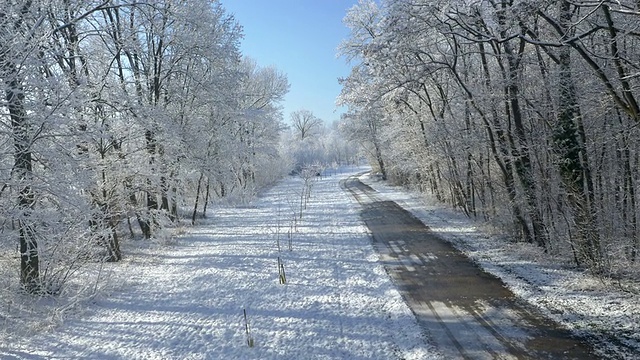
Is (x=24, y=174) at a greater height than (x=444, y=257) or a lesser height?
greater

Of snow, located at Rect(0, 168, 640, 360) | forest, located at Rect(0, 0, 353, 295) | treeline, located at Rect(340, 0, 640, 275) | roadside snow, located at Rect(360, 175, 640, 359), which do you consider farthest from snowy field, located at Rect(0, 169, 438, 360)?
treeline, located at Rect(340, 0, 640, 275)

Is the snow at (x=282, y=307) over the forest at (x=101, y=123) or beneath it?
beneath

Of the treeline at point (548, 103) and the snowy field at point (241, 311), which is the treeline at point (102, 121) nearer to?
the snowy field at point (241, 311)

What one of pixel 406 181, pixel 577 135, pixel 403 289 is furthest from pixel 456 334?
pixel 406 181

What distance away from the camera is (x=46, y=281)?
888cm

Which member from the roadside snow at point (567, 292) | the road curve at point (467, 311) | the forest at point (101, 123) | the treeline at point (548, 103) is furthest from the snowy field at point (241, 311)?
the treeline at point (548, 103)

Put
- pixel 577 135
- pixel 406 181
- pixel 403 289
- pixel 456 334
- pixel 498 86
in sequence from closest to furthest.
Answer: pixel 456 334 → pixel 403 289 → pixel 577 135 → pixel 498 86 → pixel 406 181

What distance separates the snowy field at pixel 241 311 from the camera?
6.23 meters

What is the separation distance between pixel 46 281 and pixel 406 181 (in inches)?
1183

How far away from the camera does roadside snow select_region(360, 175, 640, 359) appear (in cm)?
586

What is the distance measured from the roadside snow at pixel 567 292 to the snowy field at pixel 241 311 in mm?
2417

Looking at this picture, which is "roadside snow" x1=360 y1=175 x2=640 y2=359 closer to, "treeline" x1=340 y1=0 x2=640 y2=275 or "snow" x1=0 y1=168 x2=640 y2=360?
"snow" x1=0 y1=168 x2=640 y2=360

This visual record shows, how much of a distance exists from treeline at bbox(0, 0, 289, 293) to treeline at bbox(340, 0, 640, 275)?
7.06 m

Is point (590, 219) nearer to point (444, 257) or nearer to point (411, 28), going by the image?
point (444, 257)
